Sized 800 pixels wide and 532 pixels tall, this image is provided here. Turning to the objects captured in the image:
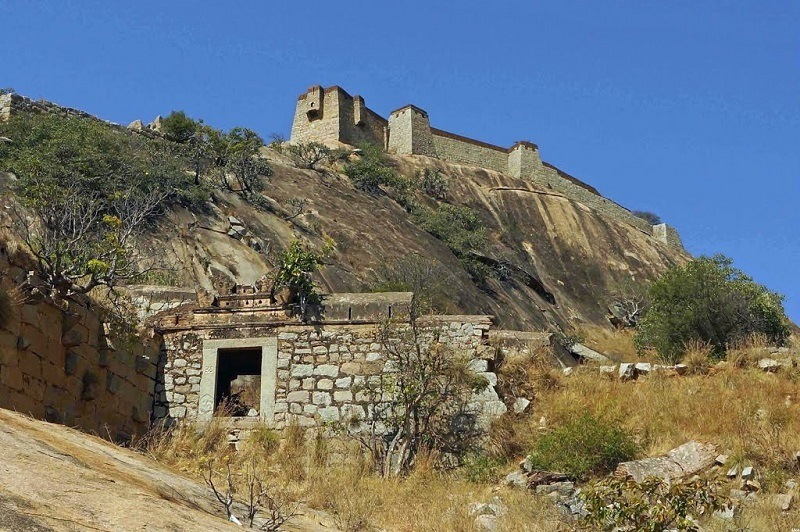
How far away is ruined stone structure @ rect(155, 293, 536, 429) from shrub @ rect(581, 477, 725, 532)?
16.2 feet

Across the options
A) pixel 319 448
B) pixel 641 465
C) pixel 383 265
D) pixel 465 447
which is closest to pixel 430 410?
pixel 465 447

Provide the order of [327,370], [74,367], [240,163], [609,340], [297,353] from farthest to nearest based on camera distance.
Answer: [609,340], [240,163], [297,353], [327,370], [74,367]

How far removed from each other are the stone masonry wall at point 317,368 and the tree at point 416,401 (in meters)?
0.17

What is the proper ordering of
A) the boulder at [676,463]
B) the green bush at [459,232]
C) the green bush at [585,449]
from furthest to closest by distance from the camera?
the green bush at [459,232]
the green bush at [585,449]
the boulder at [676,463]

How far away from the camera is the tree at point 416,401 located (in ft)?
48.0

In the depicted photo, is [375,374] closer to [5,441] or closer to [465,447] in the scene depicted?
[465,447]

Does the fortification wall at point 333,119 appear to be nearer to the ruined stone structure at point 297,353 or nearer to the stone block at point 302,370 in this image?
the ruined stone structure at point 297,353

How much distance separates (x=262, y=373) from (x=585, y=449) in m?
5.19

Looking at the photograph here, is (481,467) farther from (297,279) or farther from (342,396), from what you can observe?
(297,279)

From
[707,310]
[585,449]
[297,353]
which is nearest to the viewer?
[585,449]

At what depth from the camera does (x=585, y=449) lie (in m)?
13.2

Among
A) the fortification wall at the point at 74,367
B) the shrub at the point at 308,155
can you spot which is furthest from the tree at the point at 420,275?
the fortification wall at the point at 74,367

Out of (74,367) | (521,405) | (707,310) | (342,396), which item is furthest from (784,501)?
(707,310)

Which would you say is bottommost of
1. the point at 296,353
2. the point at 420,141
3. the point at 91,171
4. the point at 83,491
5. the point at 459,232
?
the point at 83,491
